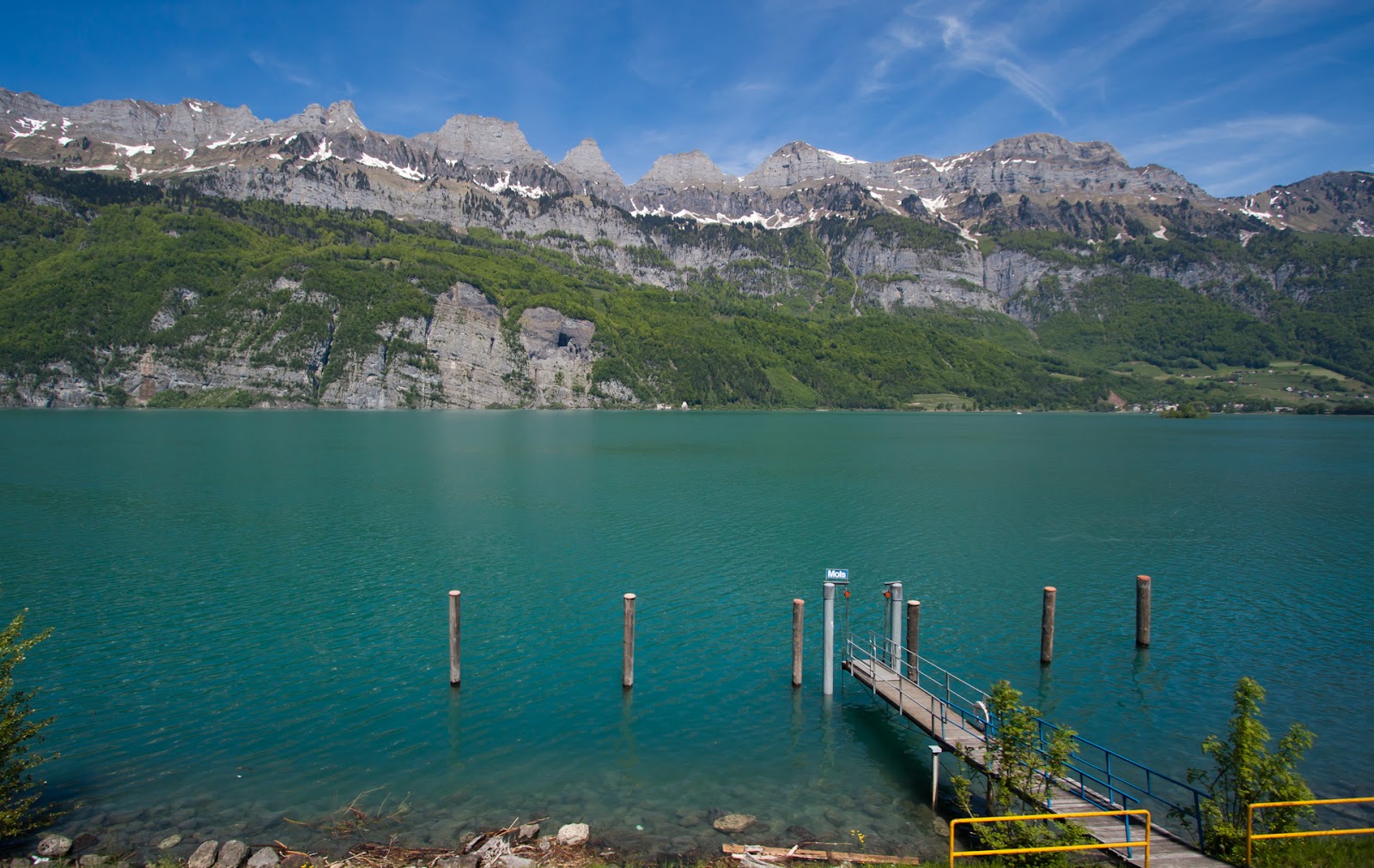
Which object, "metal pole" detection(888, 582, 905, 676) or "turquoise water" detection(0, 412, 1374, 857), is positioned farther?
"metal pole" detection(888, 582, 905, 676)

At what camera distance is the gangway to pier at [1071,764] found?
13641 mm

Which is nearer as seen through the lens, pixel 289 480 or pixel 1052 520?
pixel 1052 520

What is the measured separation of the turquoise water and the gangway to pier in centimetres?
112

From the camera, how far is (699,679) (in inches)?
940

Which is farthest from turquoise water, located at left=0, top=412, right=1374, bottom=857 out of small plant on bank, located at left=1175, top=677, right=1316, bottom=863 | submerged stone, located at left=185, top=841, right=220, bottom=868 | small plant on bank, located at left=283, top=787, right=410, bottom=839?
small plant on bank, located at left=1175, top=677, right=1316, bottom=863

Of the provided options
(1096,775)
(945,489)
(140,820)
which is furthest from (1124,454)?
(140,820)

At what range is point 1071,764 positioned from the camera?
55.1 ft

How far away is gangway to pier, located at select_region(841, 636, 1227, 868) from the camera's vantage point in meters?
13.6

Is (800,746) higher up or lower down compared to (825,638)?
lower down

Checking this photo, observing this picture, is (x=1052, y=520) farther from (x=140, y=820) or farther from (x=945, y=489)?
(x=140, y=820)

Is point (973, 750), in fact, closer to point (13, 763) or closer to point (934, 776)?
→ point (934, 776)

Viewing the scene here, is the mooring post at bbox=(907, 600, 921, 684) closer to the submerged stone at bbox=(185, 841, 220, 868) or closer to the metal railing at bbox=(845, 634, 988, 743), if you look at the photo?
the metal railing at bbox=(845, 634, 988, 743)

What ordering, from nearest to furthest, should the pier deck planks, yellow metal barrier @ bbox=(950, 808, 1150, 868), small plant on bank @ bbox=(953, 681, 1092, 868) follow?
1. yellow metal barrier @ bbox=(950, 808, 1150, 868)
2. small plant on bank @ bbox=(953, 681, 1092, 868)
3. the pier deck planks

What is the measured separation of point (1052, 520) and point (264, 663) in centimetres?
5074
